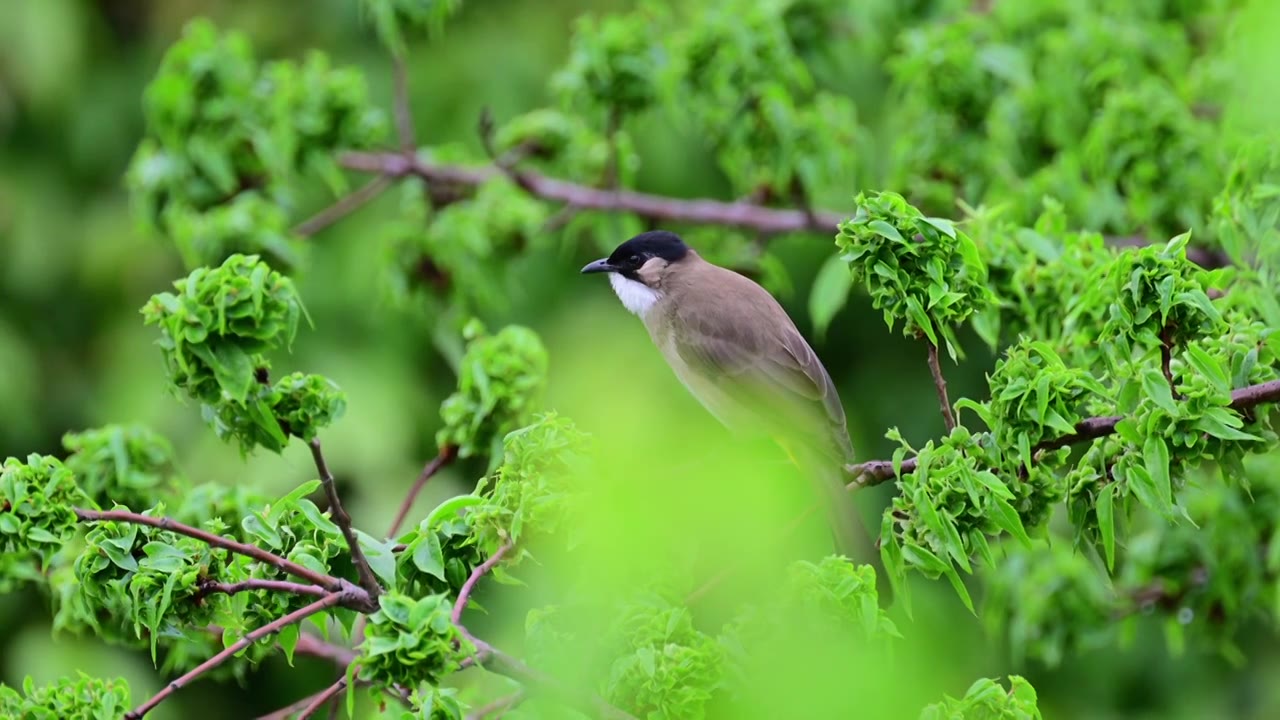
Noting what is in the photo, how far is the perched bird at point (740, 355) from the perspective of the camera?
3.20 meters

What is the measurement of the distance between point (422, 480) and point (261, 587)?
0.67 meters

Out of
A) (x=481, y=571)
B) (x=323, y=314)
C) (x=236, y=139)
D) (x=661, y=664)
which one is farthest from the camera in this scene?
(x=323, y=314)

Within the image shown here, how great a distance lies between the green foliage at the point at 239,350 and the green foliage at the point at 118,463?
64cm

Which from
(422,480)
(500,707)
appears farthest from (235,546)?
(422,480)

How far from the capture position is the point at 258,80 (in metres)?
4.71

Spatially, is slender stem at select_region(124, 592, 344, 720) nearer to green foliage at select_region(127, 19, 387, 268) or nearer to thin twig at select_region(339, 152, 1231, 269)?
green foliage at select_region(127, 19, 387, 268)

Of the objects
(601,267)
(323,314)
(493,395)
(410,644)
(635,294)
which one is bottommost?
(323,314)

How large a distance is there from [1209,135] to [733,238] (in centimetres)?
156

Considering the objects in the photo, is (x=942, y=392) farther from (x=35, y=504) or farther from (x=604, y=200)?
(x=604, y=200)

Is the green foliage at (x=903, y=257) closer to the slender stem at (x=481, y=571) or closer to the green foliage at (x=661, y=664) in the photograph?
the green foliage at (x=661, y=664)

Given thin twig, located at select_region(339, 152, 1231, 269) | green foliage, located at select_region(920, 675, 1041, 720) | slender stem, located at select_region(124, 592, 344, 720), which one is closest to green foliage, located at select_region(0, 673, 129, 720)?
slender stem, located at select_region(124, 592, 344, 720)

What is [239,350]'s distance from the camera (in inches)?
93.2

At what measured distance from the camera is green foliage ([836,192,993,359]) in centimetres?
223

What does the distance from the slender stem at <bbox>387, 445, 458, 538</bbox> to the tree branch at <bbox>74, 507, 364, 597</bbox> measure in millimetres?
444
